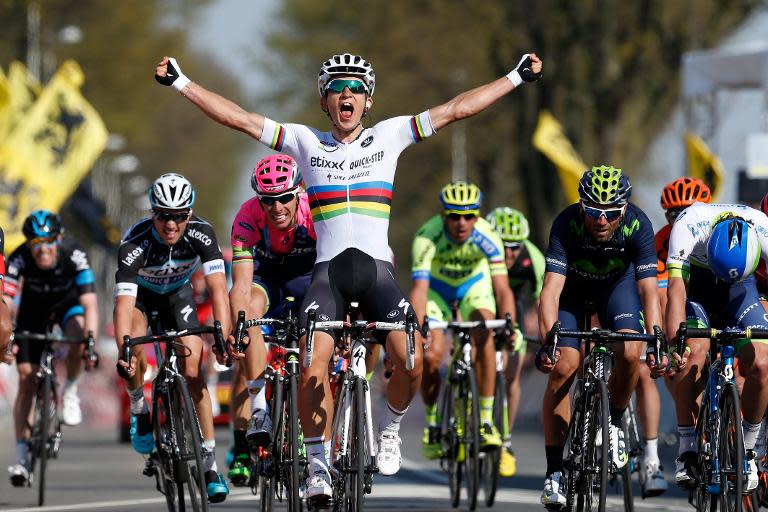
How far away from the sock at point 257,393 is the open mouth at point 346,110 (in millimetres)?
2067

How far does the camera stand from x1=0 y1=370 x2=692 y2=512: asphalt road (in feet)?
47.6

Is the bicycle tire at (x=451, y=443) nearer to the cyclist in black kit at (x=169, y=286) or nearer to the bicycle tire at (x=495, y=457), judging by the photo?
the bicycle tire at (x=495, y=457)

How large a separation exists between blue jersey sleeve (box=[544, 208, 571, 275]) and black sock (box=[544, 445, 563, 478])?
106 centimetres

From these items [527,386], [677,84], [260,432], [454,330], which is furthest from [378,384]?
[677,84]

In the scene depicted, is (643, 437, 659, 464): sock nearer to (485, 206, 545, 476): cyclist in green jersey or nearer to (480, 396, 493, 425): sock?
(480, 396, 493, 425): sock

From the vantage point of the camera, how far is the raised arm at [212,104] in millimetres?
11086

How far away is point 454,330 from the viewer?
15352 millimetres

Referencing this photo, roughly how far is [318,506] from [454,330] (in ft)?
15.3

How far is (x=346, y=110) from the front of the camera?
11.3 metres

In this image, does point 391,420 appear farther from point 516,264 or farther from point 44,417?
point 516,264

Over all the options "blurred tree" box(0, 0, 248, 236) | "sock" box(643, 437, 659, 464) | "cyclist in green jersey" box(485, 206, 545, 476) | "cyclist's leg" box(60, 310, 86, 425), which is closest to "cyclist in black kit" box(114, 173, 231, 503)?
"sock" box(643, 437, 659, 464)

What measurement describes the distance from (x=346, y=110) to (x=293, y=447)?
190 cm

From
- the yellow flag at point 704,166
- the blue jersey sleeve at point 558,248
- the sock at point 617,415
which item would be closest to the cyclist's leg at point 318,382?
the blue jersey sleeve at point 558,248

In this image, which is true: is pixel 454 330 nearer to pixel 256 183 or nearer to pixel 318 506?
pixel 256 183
